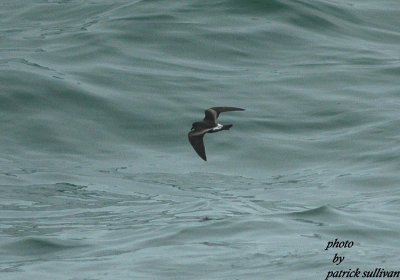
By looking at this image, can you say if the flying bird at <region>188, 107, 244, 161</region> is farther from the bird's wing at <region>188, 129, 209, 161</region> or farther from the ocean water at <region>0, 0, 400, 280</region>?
the ocean water at <region>0, 0, 400, 280</region>

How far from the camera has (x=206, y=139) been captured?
16562 mm

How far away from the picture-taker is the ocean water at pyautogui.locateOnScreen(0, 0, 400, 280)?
11.8 meters

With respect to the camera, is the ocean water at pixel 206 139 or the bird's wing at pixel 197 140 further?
the ocean water at pixel 206 139

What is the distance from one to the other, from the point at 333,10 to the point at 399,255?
10318 mm

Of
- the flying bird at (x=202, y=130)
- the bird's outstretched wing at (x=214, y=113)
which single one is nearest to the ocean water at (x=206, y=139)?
the flying bird at (x=202, y=130)

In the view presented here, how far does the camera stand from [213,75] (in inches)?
731

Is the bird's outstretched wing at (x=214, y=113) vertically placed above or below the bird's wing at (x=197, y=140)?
above

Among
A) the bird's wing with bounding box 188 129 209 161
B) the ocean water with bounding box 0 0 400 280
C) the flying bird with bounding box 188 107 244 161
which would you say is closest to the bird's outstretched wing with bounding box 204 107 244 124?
the flying bird with bounding box 188 107 244 161

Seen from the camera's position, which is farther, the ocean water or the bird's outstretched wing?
the bird's outstretched wing

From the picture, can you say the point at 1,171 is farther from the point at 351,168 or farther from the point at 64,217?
the point at 351,168

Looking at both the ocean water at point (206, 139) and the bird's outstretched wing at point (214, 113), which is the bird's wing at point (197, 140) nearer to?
the bird's outstretched wing at point (214, 113)

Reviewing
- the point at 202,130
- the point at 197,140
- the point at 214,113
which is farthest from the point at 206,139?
the point at 197,140

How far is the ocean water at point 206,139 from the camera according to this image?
11820 millimetres

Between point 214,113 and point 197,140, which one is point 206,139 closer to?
point 214,113
